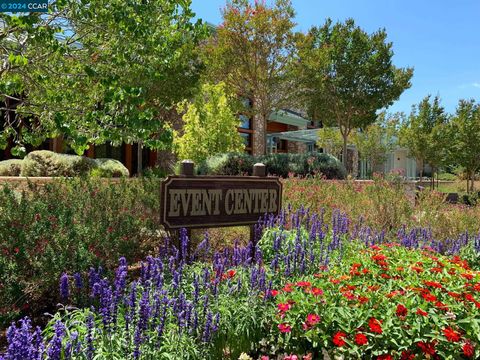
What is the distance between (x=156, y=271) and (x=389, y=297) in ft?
5.49

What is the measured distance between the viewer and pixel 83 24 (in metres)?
6.44

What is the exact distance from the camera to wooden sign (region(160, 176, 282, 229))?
4.71 metres

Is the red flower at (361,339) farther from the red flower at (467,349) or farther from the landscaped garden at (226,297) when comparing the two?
the red flower at (467,349)

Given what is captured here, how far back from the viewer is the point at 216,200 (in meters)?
5.14

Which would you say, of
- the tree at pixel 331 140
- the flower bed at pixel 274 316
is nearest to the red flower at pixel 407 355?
the flower bed at pixel 274 316

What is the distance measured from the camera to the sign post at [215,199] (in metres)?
4.71

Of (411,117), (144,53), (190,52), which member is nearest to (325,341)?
(144,53)

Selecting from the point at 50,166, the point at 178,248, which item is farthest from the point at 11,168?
the point at 178,248

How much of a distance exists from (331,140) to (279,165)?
67.8 feet

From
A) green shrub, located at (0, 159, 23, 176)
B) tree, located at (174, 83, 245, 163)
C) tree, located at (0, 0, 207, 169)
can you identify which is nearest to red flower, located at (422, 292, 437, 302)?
tree, located at (0, 0, 207, 169)

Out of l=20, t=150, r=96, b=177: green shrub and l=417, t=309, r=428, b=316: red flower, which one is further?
l=20, t=150, r=96, b=177: green shrub

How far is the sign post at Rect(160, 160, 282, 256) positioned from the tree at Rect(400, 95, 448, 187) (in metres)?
24.4

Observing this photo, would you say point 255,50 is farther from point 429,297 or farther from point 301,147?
point 301,147

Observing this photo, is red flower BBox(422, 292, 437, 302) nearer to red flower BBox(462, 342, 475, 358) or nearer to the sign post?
red flower BBox(462, 342, 475, 358)
